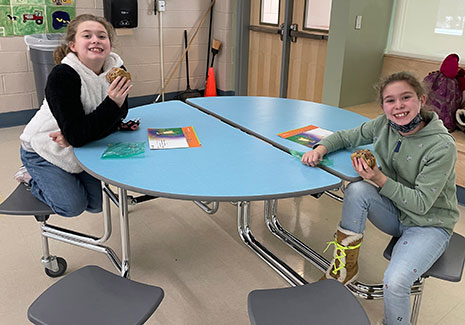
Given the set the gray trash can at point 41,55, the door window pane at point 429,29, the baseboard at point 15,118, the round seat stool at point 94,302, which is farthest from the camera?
the baseboard at point 15,118

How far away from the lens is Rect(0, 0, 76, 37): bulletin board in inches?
162

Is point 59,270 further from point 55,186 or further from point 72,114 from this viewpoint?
point 72,114

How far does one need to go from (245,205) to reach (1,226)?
150 centimetres

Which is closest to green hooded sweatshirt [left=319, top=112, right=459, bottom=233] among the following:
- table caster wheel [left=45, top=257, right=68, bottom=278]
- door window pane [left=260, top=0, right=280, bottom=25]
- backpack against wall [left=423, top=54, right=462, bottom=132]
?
table caster wheel [left=45, top=257, right=68, bottom=278]

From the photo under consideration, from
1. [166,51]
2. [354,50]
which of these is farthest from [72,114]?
[166,51]

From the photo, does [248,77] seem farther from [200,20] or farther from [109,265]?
[109,265]

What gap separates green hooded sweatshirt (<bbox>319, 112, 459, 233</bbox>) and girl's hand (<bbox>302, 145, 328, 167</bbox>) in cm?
7

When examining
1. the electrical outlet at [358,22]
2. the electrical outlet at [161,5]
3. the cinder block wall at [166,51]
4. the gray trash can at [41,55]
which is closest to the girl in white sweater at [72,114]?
the gray trash can at [41,55]

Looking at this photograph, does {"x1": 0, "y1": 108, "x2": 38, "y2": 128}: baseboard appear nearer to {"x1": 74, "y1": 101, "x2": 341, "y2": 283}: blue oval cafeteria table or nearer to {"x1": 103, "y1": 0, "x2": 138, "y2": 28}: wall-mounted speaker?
{"x1": 103, "y1": 0, "x2": 138, "y2": 28}: wall-mounted speaker

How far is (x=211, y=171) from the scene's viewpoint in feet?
5.21

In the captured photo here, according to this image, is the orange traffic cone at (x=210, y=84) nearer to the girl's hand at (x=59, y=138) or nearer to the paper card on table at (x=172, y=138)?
the paper card on table at (x=172, y=138)

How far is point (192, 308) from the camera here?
Answer: 198 cm

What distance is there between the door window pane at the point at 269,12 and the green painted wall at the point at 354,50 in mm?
1280

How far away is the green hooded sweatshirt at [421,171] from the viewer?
154 centimetres
